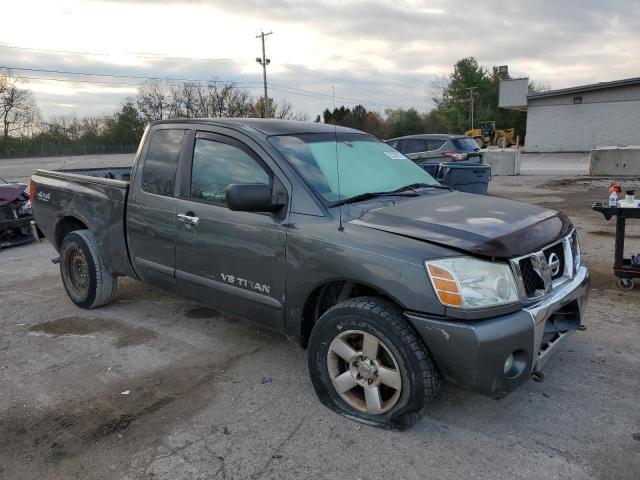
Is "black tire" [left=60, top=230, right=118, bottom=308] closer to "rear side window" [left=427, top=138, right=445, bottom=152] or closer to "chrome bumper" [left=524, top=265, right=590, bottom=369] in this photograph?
"chrome bumper" [left=524, top=265, right=590, bottom=369]

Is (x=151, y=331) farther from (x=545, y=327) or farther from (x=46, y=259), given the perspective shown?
(x=46, y=259)

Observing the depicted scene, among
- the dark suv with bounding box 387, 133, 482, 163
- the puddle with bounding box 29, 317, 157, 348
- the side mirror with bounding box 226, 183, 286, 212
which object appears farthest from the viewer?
the dark suv with bounding box 387, 133, 482, 163

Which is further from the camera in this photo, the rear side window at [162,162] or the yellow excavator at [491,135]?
the yellow excavator at [491,135]

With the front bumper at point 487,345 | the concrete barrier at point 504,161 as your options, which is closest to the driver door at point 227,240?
the front bumper at point 487,345

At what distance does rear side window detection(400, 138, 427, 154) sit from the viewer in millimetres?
14523

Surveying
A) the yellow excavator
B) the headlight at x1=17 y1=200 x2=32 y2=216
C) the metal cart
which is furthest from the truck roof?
the yellow excavator

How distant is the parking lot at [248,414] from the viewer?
2646 mm

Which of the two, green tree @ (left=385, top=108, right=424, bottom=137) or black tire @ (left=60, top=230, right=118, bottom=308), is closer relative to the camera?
black tire @ (left=60, top=230, right=118, bottom=308)

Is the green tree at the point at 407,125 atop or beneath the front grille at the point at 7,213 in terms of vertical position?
atop

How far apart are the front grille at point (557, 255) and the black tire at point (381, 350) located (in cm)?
101

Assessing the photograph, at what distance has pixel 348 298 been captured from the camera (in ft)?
10.6

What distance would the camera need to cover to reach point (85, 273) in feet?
16.4

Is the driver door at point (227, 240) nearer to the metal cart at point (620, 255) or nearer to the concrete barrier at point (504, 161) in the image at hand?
the metal cart at point (620, 255)

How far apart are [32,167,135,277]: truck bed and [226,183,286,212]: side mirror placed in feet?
5.86
